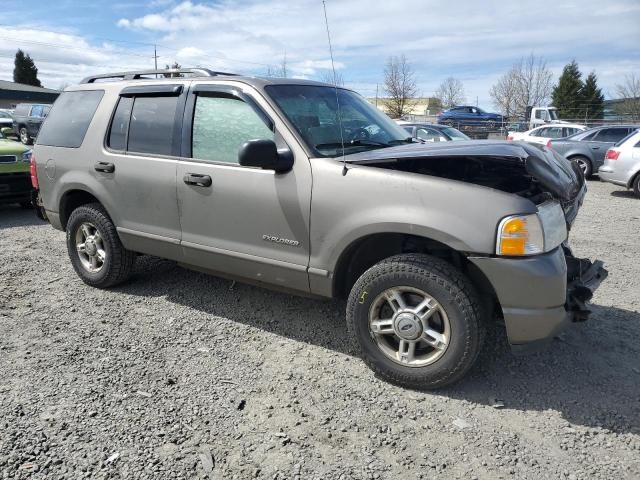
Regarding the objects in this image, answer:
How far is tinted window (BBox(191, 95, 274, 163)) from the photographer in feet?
12.0

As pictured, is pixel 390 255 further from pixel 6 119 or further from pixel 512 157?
pixel 6 119

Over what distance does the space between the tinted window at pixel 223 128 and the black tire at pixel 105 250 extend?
4.28 ft

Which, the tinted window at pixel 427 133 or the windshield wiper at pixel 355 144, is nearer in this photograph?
the windshield wiper at pixel 355 144

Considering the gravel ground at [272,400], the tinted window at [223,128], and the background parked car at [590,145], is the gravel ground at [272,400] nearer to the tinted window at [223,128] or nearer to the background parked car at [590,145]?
the tinted window at [223,128]

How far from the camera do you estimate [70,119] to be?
4.82 m

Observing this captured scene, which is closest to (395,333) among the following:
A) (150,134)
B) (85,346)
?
(85,346)

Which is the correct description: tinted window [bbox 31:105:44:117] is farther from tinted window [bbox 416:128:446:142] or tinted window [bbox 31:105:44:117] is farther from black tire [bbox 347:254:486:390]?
black tire [bbox 347:254:486:390]

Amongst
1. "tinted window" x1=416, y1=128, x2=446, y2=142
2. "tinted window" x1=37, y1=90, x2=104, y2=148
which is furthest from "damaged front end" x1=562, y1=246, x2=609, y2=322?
"tinted window" x1=416, y1=128, x2=446, y2=142

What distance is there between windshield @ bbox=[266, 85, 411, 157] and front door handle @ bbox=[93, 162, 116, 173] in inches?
64.0

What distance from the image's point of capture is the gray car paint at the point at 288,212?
9.23 ft

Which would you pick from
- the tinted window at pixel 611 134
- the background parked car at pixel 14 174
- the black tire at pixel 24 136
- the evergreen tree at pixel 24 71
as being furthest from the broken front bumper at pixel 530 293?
the evergreen tree at pixel 24 71

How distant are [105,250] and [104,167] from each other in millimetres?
790

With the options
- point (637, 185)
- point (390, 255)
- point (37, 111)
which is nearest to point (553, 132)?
point (637, 185)

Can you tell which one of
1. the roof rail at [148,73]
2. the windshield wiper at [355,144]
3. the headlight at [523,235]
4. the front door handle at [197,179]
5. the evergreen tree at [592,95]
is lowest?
the headlight at [523,235]
